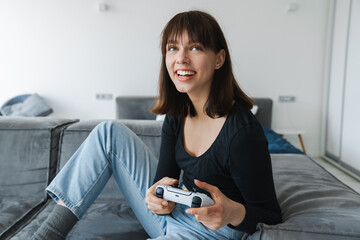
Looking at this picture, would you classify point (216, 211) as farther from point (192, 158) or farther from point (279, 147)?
point (279, 147)

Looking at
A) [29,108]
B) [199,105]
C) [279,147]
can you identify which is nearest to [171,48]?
[199,105]

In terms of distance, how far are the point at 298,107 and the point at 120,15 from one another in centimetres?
264

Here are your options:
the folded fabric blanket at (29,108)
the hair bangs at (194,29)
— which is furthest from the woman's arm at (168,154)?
the folded fabric blanket at (29,108)

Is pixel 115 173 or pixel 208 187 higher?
pixel 208 187

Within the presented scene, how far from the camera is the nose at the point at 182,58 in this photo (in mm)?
907

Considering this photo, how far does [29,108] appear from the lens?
363cm

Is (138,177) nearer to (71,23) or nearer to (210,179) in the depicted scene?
(210,179)

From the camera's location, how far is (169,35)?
3.14 ft

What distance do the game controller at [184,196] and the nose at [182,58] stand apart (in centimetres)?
39

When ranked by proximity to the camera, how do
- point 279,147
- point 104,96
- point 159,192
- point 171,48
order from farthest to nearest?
point 104,96, point 279,147, point 171,48, point 159,192

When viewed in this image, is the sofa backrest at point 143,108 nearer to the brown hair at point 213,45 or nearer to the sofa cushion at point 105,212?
the sofa cushion at point 105,212

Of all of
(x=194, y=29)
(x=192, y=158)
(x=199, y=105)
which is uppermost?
(x=194, y=29)

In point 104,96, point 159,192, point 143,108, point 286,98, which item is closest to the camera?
point 159,192

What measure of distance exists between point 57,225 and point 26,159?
69 centimetres
